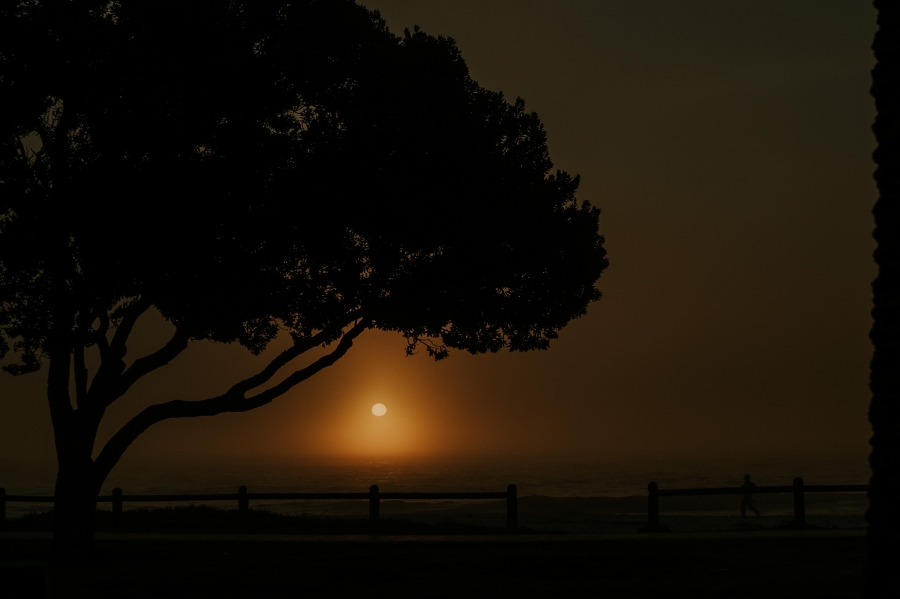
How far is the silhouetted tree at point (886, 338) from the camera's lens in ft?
21.8

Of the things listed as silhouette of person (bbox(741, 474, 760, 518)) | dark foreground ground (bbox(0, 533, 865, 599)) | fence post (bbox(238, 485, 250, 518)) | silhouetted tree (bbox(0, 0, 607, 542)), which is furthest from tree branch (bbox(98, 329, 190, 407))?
silhouette of person (bbox(741, 474, 760, 518))

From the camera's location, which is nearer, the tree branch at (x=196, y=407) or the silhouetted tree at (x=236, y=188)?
the silhouetted tree at (x=236, y=188)

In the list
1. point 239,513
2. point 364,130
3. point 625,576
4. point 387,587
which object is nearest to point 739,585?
point 625,576

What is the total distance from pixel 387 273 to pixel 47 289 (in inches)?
252

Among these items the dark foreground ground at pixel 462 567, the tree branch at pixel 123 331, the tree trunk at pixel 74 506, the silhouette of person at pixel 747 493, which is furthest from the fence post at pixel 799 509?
the tree trunk at pixel 74 506

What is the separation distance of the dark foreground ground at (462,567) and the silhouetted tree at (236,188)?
9.24 ft

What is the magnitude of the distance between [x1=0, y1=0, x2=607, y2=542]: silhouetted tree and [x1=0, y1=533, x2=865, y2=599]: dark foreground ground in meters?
2.82

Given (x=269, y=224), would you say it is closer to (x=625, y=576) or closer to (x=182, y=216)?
(x=182, y=216)

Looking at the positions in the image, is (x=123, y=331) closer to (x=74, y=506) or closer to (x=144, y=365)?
(x=144, y=365)

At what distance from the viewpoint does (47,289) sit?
18047 millimetres

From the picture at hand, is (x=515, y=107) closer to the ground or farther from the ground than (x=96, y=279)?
farther from the ground

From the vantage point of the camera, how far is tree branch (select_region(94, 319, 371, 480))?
19.5 m

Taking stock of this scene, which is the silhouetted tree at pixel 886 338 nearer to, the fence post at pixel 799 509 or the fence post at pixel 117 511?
the fence post at pixel 799 509

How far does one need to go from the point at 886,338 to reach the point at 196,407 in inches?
623
